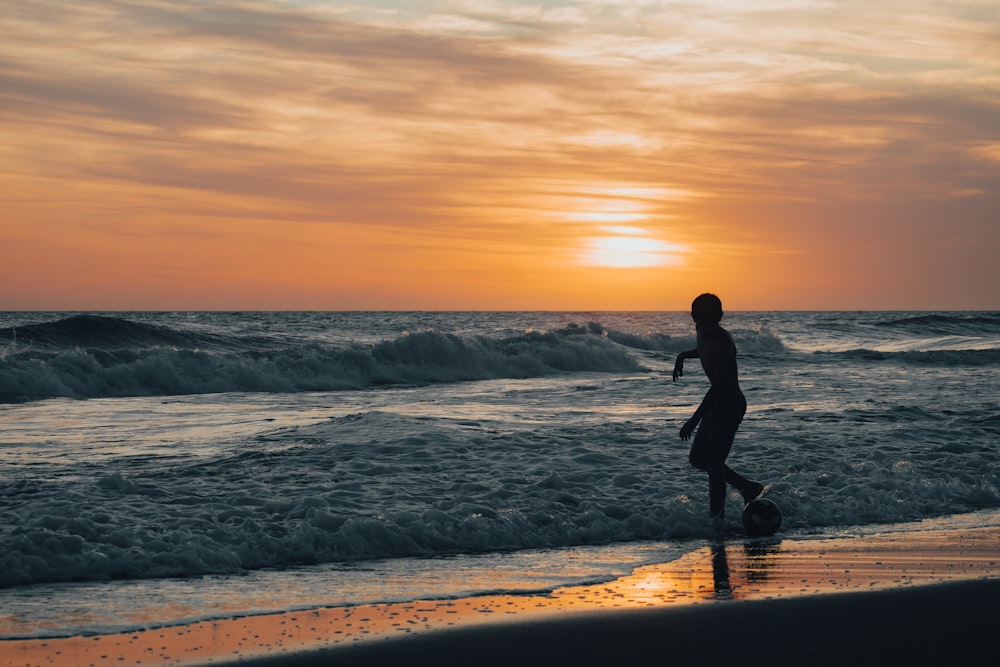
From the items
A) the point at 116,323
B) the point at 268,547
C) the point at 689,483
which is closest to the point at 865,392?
the point at 689,483

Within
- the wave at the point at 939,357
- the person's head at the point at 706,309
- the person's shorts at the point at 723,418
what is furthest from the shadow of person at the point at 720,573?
the wave at the point at 939,357

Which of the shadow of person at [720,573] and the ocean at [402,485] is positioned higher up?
the ocean at [402,485]

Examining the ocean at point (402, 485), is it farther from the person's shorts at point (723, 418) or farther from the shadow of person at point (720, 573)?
the person's shorts at point (723, 418)

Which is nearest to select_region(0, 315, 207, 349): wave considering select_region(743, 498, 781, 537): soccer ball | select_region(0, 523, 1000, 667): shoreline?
select_region(743, 498, 781, 537): soccer ball

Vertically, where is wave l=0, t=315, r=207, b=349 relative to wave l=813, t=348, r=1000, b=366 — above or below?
above

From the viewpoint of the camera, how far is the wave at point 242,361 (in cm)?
2267

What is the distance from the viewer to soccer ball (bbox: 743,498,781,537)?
846 centimetres

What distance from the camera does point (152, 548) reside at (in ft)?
24.0

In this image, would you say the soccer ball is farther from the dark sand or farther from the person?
the dark sand

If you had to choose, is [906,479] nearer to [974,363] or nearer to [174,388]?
[174,388]

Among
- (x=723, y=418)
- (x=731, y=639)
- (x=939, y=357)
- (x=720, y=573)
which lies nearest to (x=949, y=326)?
(x=939, y=357)

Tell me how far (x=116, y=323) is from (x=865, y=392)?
28197 millimetres

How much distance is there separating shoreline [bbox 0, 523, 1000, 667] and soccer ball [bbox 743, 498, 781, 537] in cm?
138

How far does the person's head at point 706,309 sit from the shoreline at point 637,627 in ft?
7.31
